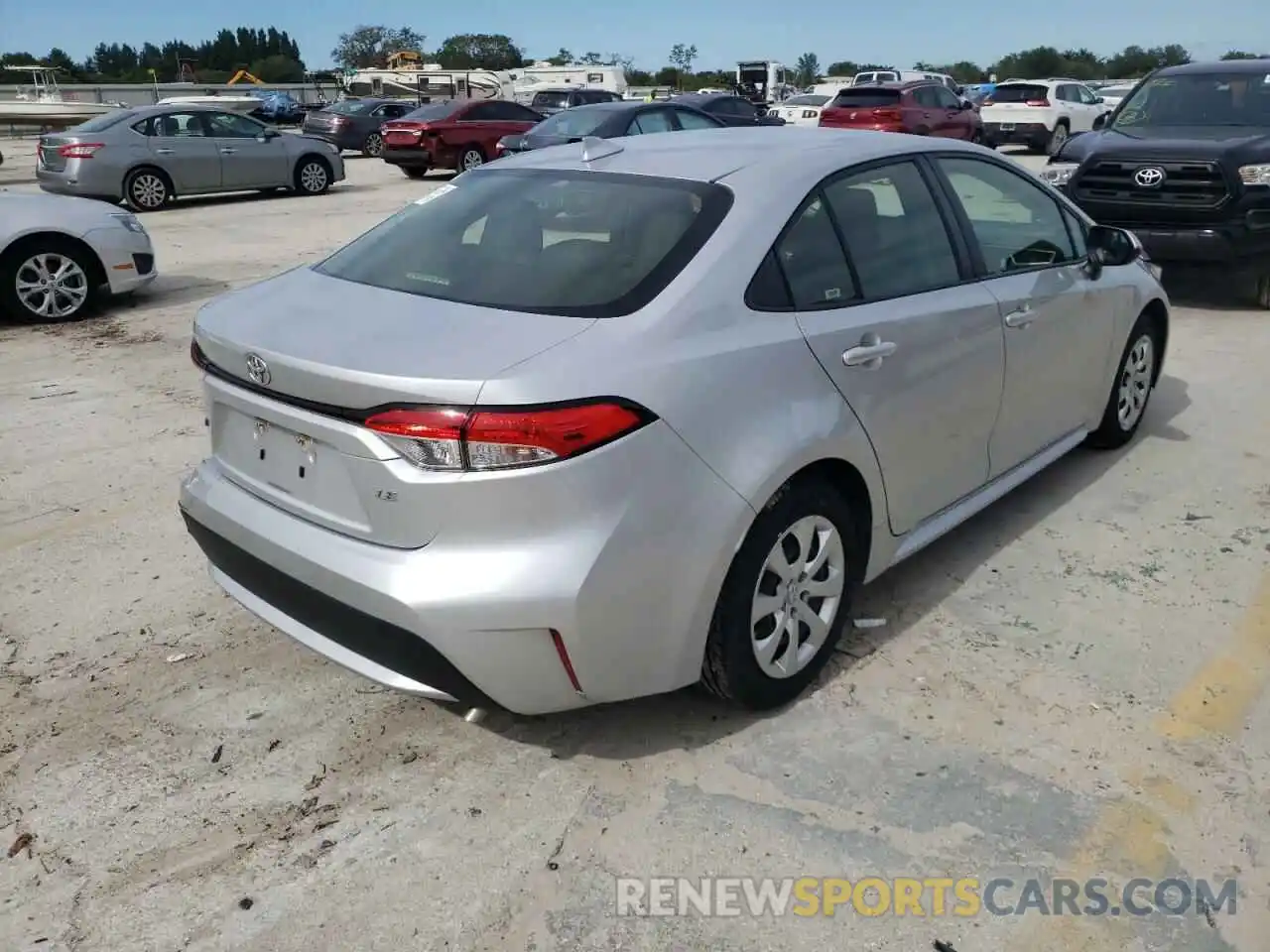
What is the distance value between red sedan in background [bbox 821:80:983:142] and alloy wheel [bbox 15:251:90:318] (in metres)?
15.2

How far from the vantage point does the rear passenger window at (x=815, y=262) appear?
311cm

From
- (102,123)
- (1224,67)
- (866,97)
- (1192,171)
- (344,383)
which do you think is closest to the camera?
(344,383)

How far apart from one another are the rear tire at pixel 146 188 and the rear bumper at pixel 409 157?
505 cm

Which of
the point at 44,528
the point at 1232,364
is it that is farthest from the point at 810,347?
the point at 1232,364

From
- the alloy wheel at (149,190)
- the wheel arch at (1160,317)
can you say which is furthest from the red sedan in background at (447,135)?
the wheel arch at (1160,317)

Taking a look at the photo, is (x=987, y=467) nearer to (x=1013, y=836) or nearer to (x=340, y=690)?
(x=1013, y=836)

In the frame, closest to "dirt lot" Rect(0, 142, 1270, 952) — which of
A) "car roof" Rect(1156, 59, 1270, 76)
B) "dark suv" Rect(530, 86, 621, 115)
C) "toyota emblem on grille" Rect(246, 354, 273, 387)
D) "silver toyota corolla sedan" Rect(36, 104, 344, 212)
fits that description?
"toyota emblem on grille" Rect(246, 354, 273, 387)

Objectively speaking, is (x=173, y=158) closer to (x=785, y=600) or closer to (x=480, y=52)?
(x=785, y=600)

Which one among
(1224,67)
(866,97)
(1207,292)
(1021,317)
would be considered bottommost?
(1207,292)

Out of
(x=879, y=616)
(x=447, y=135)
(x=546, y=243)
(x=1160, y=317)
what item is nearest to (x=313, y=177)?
(x=447, y=135)

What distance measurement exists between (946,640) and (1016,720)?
1.62ft

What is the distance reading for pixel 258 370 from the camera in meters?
2.81

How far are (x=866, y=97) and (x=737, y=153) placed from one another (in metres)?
19.2

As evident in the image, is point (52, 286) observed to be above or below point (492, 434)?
below
